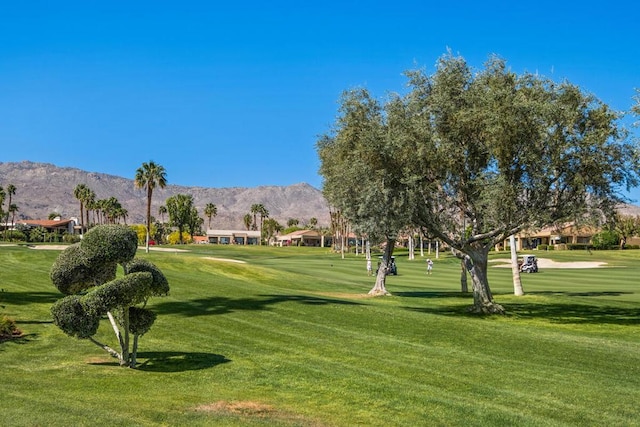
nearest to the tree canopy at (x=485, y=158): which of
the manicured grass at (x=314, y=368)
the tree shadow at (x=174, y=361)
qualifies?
the manicured grass at (x=314, y=368)

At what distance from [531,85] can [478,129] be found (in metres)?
3.07

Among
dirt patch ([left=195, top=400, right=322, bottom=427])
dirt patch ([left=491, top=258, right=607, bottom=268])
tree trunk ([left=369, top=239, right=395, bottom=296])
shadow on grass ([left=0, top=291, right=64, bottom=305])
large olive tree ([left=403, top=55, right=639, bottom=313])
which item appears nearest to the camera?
dirt patch ([left=195, top=400, right=322, bottom=427])

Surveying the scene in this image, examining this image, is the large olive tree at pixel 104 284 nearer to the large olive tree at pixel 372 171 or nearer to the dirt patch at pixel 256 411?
the dirt patch at pixel 256 411

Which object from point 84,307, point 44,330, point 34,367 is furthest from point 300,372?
point 44,330

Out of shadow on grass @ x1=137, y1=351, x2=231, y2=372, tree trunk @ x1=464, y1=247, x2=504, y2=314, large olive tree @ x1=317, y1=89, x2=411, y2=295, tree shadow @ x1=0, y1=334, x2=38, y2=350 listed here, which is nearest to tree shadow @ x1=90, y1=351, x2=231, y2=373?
shadow on grass @ x1=137, y1=351, x2=231, y2=372

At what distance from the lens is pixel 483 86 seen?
27.1m

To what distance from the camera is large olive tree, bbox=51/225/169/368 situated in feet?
43.0

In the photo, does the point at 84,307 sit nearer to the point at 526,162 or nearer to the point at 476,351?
the point at 476,351

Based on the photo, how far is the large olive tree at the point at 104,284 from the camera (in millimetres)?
13117

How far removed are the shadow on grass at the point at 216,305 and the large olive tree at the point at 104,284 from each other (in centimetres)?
785

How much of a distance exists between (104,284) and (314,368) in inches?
210

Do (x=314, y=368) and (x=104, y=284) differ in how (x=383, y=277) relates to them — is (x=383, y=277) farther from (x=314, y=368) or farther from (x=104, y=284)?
(x=104, y=284)

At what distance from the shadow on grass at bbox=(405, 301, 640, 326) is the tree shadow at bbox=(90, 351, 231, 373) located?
15056 mm

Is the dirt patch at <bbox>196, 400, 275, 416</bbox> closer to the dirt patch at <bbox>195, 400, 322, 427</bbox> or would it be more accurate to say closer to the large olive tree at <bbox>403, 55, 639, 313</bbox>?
the dirt patch at <bbox>195, 400, 322, 427</bbox>
